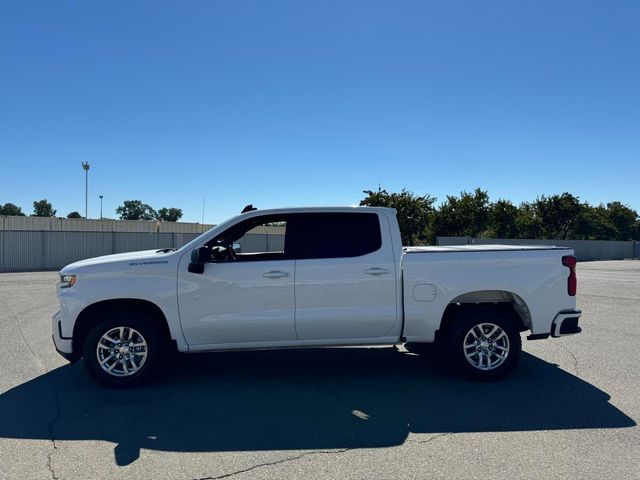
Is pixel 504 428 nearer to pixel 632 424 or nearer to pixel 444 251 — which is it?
pixel 632 424

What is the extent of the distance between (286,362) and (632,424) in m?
3.93

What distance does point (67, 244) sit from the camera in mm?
26562

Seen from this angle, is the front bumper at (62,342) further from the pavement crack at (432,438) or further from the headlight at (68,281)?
the pavement crack at (432,438)

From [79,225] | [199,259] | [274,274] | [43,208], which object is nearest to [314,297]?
[274,274]

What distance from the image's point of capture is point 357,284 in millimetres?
5555

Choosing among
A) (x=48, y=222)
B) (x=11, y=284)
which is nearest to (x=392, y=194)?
(x=48, y=222)

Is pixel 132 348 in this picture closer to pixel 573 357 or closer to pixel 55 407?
pixel 55 407

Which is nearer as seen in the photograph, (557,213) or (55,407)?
(55,407)

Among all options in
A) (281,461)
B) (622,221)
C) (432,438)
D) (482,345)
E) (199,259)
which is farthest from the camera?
(622,221)

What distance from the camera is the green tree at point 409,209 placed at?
138 ft

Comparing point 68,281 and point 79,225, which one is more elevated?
point 79,225

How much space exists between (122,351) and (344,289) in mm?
2551

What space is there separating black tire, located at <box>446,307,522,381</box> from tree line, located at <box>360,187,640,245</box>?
34.9 meters

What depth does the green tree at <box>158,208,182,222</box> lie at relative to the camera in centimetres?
11112
